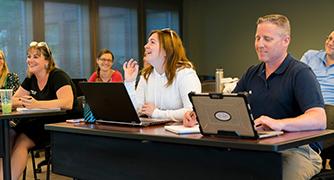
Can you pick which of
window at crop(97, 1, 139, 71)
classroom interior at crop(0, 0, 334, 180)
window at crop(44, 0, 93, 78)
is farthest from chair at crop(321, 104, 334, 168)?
window at crop(97, 1, 139, 71)

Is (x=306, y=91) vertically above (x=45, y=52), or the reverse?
(x=45, y=52)

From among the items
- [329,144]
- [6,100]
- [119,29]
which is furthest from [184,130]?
[119,29]

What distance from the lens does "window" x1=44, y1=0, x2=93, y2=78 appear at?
6.27 meters

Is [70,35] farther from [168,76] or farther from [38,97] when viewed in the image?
[168,76]

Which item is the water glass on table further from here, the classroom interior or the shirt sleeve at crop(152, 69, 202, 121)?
Result: the classroom interior

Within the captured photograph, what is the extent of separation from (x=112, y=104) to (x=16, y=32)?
4.21m

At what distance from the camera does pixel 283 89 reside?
2135mm

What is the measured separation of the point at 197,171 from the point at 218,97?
34 centimetres

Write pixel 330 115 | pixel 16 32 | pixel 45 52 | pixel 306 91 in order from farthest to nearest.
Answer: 1. pixel 16 32
2. pixel 45 52
3. pixel 330 115
4. pixel 306 91

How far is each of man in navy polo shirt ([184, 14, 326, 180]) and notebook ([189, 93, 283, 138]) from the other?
0.25m

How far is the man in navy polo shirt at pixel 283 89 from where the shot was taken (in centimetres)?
193

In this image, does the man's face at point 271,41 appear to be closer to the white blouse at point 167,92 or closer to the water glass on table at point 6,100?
the white blouse at point 167,92

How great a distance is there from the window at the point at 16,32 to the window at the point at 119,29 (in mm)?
1150

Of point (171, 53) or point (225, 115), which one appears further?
point (171, 53)
